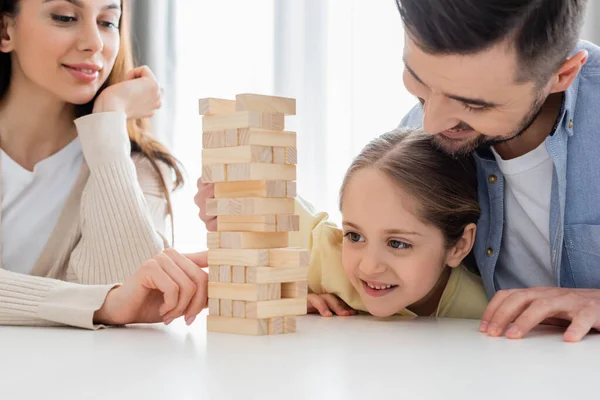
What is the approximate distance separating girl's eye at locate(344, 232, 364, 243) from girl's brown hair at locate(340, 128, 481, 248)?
0.25 feet

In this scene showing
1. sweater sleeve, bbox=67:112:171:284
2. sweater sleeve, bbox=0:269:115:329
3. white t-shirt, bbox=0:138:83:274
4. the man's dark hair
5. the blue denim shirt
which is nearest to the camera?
the man's dark hair

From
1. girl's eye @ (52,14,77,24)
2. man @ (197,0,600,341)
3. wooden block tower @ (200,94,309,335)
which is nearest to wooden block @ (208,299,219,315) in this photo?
wooden block tower @ (200,94,309,335)

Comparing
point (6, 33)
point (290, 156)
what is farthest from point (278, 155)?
point (6, 33)

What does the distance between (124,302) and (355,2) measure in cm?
251

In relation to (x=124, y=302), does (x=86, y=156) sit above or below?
above

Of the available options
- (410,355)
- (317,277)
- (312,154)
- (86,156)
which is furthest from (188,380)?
(312,154)

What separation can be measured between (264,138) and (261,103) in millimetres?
59

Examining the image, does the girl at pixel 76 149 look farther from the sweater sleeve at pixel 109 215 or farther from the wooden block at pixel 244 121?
the wooden block at pixel 244 121

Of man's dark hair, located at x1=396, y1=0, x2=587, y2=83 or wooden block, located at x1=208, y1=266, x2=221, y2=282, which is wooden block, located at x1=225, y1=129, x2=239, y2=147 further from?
man's dark hair, located at x1=396, y1=0, x2=587, y2=83

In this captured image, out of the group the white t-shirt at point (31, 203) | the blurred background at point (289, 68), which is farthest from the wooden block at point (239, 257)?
the blurred background at point (289, 68)

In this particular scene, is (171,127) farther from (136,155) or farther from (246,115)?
(246,115)

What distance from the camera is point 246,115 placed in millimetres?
1027

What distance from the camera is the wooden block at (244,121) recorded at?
3.38 ft

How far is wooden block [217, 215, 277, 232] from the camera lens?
3.39ft
